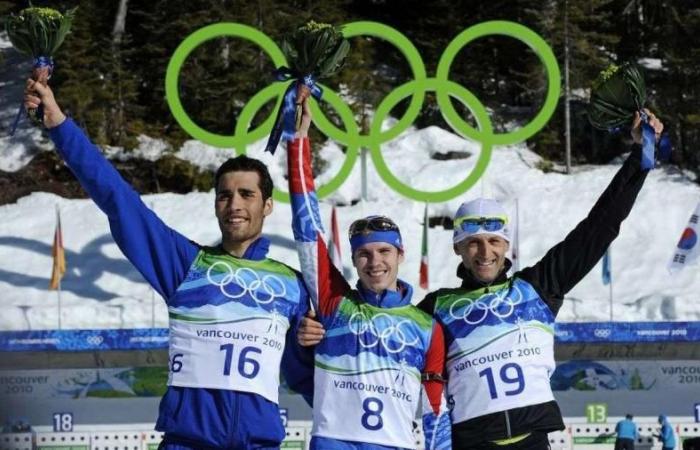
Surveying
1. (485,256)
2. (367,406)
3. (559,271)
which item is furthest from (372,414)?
(559,271)

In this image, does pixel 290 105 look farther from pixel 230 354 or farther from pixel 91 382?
pixel 91 382

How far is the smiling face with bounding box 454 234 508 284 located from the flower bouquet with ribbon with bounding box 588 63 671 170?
0.61m

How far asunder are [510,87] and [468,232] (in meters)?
30.6

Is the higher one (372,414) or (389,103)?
(389,103)

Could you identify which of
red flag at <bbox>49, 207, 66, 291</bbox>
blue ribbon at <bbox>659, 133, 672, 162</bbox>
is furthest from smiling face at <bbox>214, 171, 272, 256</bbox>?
red flag at <bbox>49, 207, 66, 291</bbox>

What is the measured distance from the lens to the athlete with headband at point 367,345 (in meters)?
4.37

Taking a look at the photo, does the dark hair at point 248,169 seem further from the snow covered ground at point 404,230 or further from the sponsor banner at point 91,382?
the snow covered ground at point 404,230

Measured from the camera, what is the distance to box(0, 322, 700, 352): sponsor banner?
16562mm

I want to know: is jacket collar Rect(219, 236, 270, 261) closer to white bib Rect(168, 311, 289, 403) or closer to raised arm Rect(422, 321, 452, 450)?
white bib Rect(168, 311, 289, 403)

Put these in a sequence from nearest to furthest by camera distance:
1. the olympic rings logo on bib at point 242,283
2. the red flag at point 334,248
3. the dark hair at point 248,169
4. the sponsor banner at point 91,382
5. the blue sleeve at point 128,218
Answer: the blue sleeve at point 128,218 < the olympic rings logo on bib at point 242,283 < the dark hair at point 248,169 < the sponsor banner at point 91,382 < the red flag at point 334,248

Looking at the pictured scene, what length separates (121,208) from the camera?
13.6 feet

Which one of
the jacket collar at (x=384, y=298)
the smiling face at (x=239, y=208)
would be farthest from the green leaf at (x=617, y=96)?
the smiling face at (x=239, y=208)

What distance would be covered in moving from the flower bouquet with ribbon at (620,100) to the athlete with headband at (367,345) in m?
0.92

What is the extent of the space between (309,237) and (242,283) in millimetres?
421
